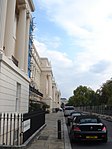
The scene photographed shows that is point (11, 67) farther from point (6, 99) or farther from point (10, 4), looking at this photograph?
point (10, 4)

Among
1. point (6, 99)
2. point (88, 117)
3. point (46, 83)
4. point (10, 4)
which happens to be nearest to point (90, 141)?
point (88, 117)

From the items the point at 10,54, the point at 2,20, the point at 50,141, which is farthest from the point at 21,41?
the point at 50,141

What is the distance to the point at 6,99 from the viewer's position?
49.4ft

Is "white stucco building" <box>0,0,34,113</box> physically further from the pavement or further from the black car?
the black car

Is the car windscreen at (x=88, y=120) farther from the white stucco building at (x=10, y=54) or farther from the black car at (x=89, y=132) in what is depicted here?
the white stucco building at (x=10, y=54)

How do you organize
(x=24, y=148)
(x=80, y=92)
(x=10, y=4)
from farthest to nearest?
(x=80, y=92)
(x=10, y=4)
(x=24, y=148)

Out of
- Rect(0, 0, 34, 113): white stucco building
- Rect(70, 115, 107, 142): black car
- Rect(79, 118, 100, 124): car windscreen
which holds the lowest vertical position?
Rect(70, 115, 107, 142): black car

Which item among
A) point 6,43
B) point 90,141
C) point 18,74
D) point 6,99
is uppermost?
point 6,43

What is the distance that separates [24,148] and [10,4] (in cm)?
945

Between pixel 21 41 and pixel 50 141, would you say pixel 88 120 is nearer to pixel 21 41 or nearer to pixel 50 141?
pixel 50 141


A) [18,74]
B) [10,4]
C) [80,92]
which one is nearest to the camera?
[10,4]

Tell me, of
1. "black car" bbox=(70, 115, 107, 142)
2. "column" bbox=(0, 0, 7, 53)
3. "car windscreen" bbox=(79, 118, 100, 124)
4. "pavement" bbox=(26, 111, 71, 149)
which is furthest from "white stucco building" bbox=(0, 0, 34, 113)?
"car windscreen" bbox=(79, 118, 100, 124)

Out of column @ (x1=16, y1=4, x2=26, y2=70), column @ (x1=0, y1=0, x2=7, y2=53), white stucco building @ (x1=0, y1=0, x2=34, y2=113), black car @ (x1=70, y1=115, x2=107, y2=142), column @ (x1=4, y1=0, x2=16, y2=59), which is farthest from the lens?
column @ (x1=16, y1=4, x2=26, y2=70)

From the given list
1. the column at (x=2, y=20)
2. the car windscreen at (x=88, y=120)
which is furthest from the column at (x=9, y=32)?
the car windscreen at (x=88, y=120)
